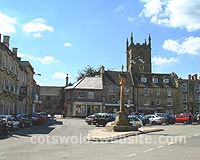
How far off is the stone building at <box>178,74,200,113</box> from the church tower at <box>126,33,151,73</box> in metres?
24.9

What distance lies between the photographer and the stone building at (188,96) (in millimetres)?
76000

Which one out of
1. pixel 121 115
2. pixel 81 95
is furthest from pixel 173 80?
pixel 121 115

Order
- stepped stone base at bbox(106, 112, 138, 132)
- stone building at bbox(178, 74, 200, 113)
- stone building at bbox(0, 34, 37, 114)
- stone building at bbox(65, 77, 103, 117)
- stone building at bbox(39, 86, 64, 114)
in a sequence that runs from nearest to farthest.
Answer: stepped stone base at bbox(106, 112, 138, 132), stone building at bbox(0, 34, 37, 114), stone building at bbox(65, 77, 103, 117), stone building at bbox(178, 74, 200, 113), stone building at bbox(39, 86, 64, 114)

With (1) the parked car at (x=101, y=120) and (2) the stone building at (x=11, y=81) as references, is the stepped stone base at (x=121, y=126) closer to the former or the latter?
(1) the parked car at (x=101, y=120)

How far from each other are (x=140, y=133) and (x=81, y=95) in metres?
45.6

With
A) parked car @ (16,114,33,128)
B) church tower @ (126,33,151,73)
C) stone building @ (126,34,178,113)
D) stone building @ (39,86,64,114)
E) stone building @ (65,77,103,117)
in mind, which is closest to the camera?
parked car @ (16,114,33,128)

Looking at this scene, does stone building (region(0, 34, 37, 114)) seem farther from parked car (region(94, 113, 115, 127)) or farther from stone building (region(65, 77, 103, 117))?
stone building (region(65, 77, 103, 117))

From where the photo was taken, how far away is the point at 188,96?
250 feet

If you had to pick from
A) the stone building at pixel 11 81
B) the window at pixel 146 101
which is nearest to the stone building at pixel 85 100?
the window at pixel 146 101

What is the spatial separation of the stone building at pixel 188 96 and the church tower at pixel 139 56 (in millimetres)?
24915

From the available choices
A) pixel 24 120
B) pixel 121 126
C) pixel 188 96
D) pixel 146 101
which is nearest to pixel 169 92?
pixel 188 96

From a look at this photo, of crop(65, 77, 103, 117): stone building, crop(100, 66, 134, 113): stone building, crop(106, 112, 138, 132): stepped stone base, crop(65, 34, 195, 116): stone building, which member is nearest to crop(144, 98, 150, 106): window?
crop(65, 34, 195, 116): stone building

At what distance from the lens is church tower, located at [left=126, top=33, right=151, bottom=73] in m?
102

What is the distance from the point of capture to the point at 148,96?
74250mm
